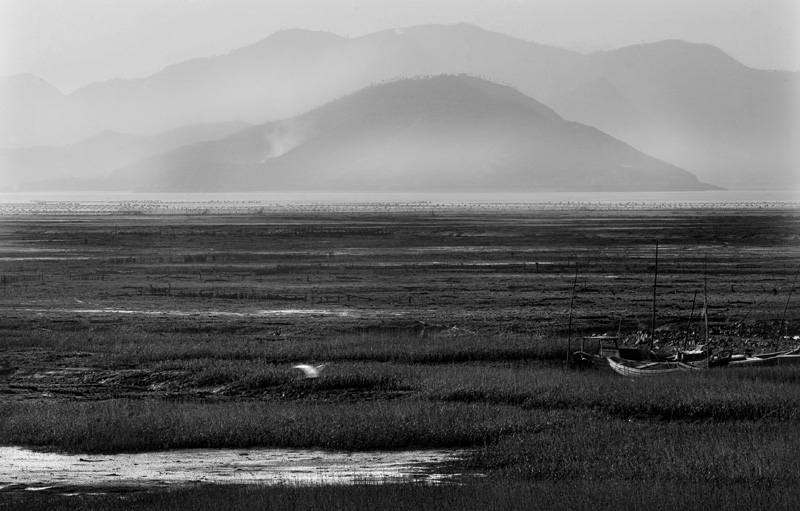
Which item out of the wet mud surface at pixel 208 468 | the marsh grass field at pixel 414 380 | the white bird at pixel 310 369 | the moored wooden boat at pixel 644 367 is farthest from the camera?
the moored wooden boat at pixel 644 367

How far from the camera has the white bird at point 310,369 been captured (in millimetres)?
34956

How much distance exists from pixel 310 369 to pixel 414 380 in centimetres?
409

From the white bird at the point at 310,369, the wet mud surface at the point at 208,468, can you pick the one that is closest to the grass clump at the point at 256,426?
the wet mud surface at the point at 208,468

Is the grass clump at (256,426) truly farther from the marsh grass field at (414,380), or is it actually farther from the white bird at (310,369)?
the white bird at (310,369)

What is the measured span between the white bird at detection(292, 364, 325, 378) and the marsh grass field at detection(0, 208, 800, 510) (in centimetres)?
80

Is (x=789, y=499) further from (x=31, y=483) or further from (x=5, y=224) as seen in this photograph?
(x=5, y=224)

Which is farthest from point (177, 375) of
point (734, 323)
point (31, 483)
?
→ point (734, 323)

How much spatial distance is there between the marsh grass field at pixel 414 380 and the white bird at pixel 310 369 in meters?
0.80

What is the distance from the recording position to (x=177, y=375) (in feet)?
117

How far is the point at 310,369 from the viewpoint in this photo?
119 ft

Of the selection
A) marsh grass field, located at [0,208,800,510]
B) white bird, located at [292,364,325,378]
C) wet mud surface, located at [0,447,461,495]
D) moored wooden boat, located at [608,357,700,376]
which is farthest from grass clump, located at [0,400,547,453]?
moored wooden boat, located at [608,357,700,376]

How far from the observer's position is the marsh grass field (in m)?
22.4

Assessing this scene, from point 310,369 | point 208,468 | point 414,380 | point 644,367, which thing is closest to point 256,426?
point 208,468

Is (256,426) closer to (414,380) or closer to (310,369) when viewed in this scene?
(414,380)
